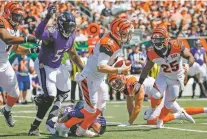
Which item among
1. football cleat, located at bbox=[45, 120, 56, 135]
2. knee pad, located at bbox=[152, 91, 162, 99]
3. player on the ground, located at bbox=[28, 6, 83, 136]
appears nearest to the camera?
player on the ground, located at bbox=[28, 6, 83, 136]

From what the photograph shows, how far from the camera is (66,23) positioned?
859 cm

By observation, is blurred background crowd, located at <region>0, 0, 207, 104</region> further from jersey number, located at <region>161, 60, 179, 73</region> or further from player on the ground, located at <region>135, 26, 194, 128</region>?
jersey number, located at <region>161, 60, 179, 73</region>

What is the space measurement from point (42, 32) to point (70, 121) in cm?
132

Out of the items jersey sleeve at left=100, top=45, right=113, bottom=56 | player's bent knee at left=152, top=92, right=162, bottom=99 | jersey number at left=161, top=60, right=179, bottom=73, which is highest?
jersey sleeve at left=100, top=45, right=113, bottom=56

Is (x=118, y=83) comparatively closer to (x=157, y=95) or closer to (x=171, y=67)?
(x=157, y=95)

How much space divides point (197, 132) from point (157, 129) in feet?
2.83

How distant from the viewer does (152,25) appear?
931 inches

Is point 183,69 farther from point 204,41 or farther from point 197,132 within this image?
point 204,41

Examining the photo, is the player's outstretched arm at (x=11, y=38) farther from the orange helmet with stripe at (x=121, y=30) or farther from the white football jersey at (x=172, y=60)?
the white football jersey at (x=172, y=60)

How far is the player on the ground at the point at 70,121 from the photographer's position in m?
8.63

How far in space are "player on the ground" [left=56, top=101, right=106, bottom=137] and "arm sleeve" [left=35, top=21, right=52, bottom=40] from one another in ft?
3.69

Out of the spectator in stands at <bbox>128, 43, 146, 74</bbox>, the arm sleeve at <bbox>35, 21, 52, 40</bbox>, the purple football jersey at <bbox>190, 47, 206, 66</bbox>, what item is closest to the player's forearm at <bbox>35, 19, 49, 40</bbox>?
the arm sleeve at <bbox>35, 21, 52, 40</bbox>

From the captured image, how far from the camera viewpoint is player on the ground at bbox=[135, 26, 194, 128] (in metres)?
9.66

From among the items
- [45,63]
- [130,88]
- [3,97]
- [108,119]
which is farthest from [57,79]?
[3,97]
